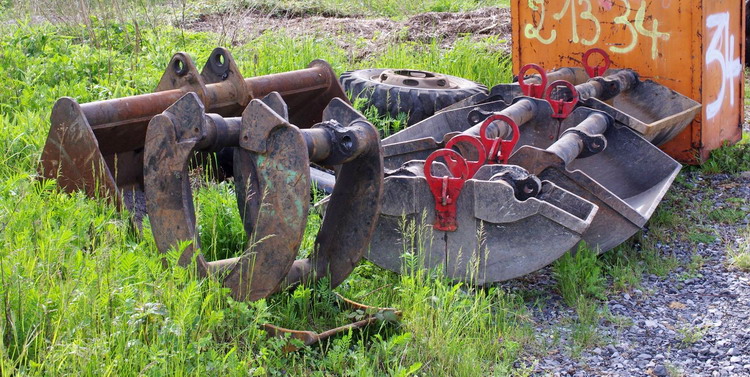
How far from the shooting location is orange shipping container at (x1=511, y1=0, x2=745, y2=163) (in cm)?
614

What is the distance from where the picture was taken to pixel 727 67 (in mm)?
6684

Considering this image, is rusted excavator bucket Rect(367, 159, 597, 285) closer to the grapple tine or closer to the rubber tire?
the grapple tine

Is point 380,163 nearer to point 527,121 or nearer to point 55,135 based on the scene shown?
point 55,135

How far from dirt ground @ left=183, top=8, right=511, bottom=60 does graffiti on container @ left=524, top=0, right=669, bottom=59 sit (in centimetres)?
226

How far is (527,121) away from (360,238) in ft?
6.88

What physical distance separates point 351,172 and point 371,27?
7607 mm

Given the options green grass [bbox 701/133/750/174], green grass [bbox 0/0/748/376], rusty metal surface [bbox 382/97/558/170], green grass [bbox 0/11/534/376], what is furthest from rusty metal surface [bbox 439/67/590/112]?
green grass [bbox 0/11/534/376]

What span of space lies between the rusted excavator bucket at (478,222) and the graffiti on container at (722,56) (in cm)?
289

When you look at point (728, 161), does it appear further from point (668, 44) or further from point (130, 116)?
point (130, 116)

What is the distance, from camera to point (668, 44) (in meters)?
6.20

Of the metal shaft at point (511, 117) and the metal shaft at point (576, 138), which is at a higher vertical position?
the metal shaft at point (511, 117)

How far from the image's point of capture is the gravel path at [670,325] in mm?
3469

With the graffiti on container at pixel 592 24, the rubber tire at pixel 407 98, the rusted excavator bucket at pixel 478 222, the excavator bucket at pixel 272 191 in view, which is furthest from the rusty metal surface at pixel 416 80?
the excavator bucket at pixel 272 191

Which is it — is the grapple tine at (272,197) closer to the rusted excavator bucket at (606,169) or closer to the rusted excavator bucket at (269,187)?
the rusted excavator bucket at (269,187)
